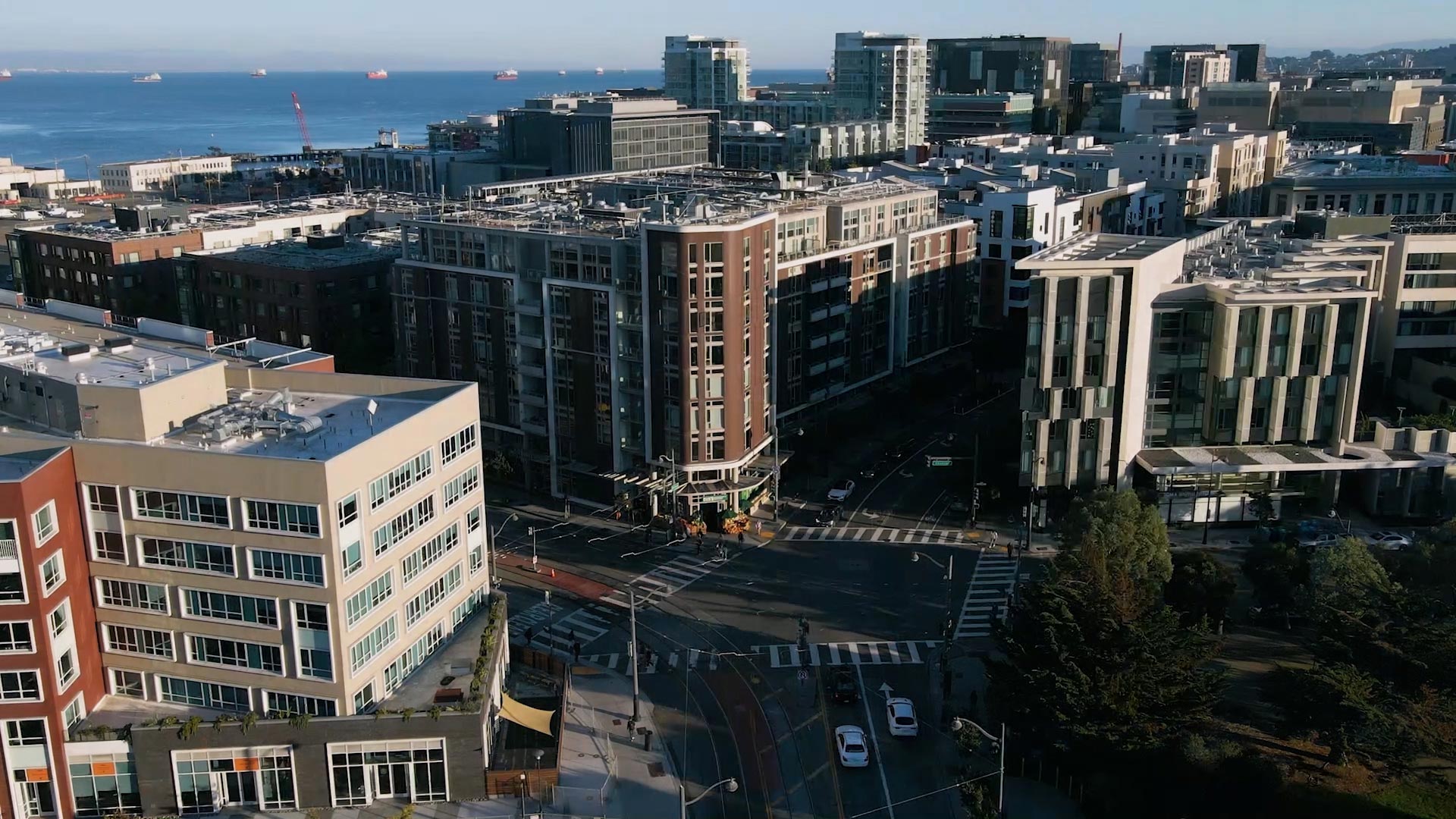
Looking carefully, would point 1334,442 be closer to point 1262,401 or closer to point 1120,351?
point 1262,401

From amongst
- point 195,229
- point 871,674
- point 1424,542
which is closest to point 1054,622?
point 871,674

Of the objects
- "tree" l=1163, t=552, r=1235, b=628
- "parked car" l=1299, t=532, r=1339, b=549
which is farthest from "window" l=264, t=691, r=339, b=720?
"parked car" l=1299, t=532, r=1339, b=549

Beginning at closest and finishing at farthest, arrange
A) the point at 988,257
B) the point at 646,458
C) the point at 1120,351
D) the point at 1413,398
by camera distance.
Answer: the point at 1120,351
the point at 646,458
the point at 1413,398
the point at 988,257

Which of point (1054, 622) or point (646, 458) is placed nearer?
point (1054, 622)

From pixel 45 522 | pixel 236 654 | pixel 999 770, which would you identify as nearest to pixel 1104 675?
pixel 999 770

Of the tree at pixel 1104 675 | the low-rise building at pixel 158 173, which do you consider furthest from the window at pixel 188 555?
the low-rise building at pixel 158 173

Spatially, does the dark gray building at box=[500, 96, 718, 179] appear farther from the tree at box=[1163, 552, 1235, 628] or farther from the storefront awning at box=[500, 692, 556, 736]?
the storefront awning at box=[500, 692, 556, 736]

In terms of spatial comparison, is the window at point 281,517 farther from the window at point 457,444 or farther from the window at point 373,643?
the window at point 457,444

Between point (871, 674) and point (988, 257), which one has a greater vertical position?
point (988, 257)
